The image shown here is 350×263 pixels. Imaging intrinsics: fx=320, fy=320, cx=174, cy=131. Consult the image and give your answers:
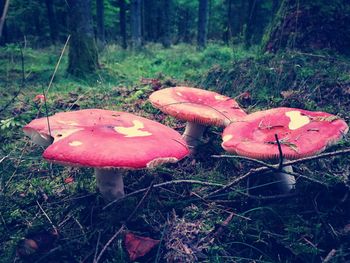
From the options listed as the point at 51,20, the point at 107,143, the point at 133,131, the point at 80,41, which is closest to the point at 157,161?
the point at 107,143

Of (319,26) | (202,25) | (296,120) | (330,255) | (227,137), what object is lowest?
(330,255)

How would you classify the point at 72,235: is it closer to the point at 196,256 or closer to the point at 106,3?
the point at 196,256

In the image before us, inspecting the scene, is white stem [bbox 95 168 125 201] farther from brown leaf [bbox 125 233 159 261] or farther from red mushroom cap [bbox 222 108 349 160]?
red mushroom cap [bbox 222 108 349 160]

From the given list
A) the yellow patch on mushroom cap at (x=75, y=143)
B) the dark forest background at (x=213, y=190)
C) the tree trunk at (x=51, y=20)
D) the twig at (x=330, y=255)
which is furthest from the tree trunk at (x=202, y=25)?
the twig at (x=330, y=255)

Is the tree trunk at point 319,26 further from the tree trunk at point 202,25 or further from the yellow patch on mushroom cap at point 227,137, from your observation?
the tree trunk at point 202,25

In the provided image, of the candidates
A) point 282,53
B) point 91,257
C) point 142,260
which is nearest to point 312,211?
point 142,260

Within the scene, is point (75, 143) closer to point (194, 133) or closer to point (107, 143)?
point (107, 143)

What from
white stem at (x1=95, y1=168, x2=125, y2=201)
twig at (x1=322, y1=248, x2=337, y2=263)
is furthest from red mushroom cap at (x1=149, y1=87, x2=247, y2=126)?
twig at (x1=322, y1=248, x2=337, y2=263)
